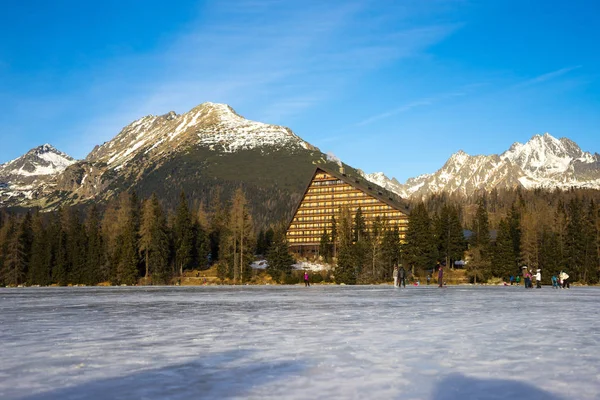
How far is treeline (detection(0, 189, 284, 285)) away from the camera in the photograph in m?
92.6

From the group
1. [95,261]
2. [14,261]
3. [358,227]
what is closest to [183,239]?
[95,261]

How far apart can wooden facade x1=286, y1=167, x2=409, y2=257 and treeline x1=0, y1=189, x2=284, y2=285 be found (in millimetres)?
36209

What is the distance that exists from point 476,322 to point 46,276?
307 ft

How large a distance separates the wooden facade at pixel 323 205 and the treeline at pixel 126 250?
36209 mm

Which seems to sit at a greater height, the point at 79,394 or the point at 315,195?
the point at 315,195

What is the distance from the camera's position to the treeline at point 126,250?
3644 inches

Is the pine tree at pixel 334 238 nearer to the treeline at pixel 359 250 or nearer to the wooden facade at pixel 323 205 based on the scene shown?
the treeline at pixel 359 250

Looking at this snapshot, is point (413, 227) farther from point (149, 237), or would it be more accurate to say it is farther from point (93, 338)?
point (93, 338)

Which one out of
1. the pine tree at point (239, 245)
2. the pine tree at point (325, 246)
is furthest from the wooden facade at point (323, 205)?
→ the pine tree at point (239, 245)

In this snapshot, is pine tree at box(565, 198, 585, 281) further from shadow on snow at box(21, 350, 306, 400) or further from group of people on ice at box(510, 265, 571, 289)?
shadow on snow at box(21, 350, 306, 400)

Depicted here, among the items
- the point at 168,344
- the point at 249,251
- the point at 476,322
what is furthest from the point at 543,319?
the point at 249,251

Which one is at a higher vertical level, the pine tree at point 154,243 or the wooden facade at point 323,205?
the wooden facade at point 323,205

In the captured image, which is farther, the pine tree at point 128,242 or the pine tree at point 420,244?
the pine tree at point 420,244

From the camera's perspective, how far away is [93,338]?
1307cm
